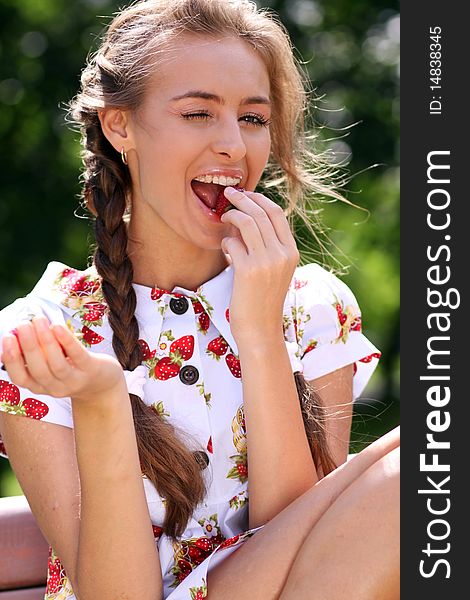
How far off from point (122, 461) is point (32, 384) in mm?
356

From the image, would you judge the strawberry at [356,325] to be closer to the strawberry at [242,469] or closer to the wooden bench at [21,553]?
the strawberry at [242,469]

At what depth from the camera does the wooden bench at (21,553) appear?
2408mm

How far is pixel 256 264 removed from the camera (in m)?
2.27

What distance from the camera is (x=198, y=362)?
240 cm

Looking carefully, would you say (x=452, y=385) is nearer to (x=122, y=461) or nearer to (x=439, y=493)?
(x=439, y=493)

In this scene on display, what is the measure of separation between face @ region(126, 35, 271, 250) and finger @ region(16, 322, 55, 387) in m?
Result: 0.78

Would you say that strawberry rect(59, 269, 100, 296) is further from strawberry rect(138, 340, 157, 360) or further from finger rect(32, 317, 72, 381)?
finger rect(32, 317, 72, 381)

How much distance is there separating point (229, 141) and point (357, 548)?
0.89 m

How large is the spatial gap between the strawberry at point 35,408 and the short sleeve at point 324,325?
63cm

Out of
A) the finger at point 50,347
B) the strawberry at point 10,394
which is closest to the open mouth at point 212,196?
the strawberry at point 10,394

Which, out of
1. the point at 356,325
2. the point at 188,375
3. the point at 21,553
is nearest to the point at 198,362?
the point at 188,375

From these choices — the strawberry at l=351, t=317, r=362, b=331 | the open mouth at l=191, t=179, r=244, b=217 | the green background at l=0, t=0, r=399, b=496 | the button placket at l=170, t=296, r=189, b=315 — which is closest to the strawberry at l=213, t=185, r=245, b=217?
the open mouth at l=191, t=179, r=244, b=217

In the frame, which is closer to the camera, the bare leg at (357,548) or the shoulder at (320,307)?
the bare leg at (357,548)

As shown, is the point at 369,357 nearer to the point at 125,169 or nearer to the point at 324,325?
the point at 324,325
